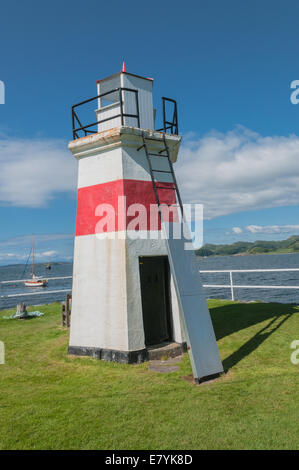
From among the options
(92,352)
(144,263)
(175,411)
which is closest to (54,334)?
(92,352)

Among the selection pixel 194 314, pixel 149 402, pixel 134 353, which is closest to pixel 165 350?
pixel 134 353

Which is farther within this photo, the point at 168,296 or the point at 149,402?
the point at 168,296

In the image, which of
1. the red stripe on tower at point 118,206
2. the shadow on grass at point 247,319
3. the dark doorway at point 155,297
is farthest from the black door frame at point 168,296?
the shadow on grass at point 247,319

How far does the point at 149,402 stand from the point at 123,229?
3.55m

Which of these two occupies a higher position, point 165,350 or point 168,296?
point 168,296

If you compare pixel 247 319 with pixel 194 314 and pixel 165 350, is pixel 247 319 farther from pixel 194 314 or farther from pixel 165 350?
pixel 194 314

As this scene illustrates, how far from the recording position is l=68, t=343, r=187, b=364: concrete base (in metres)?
6.77

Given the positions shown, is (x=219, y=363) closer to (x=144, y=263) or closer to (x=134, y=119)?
(x=144, y=263)

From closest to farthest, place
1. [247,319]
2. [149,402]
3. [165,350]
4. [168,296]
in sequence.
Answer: [149,402], [165,350], [168,296], [247,319]

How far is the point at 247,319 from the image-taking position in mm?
9789

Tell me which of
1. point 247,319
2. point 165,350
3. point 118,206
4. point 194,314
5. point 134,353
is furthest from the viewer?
point 247,319

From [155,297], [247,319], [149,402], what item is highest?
[155,297]

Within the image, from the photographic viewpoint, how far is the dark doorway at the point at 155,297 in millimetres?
8055

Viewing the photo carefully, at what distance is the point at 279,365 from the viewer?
6.16 metres
